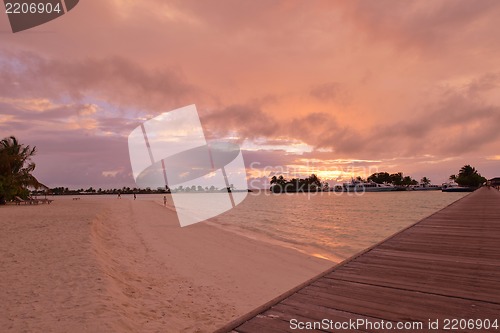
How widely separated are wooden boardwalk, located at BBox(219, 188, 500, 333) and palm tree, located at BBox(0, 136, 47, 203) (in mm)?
49078

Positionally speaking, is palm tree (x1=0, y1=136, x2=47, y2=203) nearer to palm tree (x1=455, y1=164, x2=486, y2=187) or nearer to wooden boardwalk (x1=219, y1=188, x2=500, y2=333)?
wooden boardwalk (x1=219, y1=188, x2=500, y2=333)

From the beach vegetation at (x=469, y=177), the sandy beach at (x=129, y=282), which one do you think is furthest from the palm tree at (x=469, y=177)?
the sandy beach at (x=129, y=282)

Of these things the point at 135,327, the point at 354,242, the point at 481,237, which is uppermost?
the point at 481,237

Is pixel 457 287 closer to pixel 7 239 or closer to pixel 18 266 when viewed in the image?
pixel 18 266

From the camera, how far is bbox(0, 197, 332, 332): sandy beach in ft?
19.9

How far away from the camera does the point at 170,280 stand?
32.0 feet

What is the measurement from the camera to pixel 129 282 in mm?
8898

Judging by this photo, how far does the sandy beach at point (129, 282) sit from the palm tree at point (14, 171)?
31.3m

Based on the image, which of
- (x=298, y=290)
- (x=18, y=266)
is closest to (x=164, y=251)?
(x=18, y=266)

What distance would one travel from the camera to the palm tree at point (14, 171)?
1574 inches

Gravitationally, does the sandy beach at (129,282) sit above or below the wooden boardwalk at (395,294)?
below

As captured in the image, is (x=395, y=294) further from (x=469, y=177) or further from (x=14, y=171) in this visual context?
(x=469, y=177)

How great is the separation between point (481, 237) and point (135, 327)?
968 cm

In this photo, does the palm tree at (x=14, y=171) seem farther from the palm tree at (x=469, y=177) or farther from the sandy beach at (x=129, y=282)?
the palm tree at (x=469, y=177)
